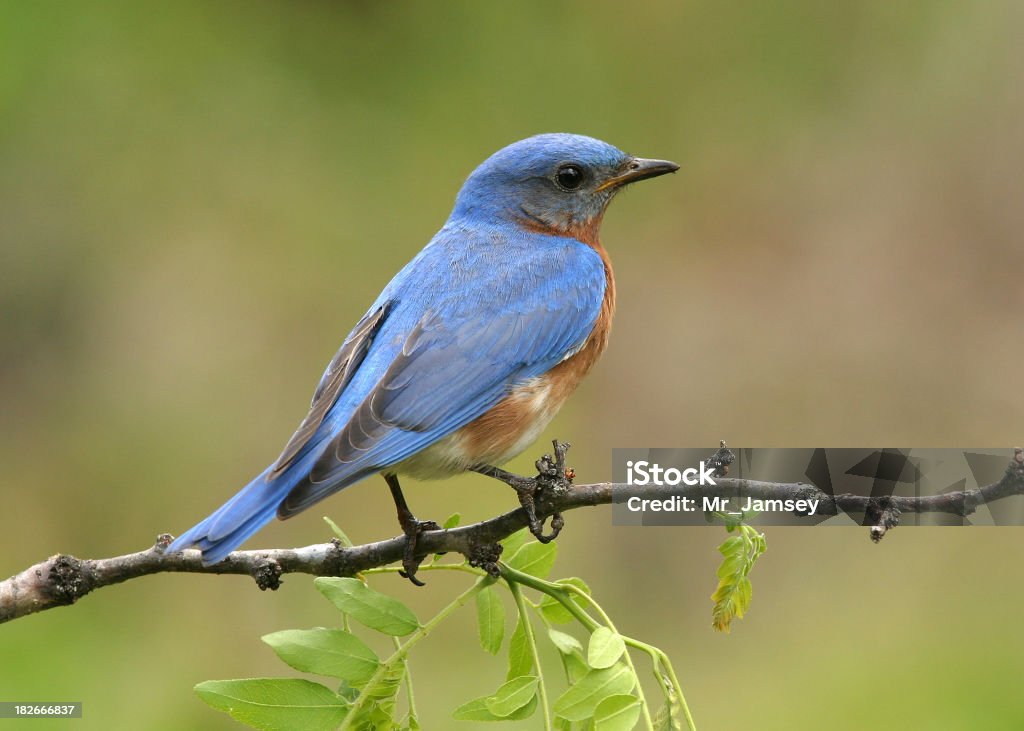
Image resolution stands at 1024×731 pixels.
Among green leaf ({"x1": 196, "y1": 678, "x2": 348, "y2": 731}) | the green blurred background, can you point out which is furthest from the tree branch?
the green blurred background

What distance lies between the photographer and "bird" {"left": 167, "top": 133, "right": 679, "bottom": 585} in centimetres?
384

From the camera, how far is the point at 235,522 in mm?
3451

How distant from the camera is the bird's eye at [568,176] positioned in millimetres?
5254

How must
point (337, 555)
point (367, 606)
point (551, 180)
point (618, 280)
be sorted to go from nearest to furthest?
point (367, 606) < point (337, 555) < point (551, 180) < point (618, 280)

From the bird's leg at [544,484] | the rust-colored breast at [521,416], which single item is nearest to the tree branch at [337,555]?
the bird's leg at [544,484]

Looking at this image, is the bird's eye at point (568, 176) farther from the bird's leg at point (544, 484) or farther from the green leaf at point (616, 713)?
the green leaf at point (616, 713)

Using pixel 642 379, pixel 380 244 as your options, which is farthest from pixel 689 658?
pixel 380 244

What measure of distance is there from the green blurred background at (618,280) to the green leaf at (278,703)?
3.27 m

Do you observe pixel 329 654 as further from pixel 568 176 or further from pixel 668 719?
pixel 568 176

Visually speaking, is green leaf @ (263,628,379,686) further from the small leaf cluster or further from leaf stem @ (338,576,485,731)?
the small leaf cluster

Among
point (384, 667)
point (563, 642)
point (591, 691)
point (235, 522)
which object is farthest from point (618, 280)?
point (591, 691)

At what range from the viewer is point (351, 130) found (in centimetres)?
862

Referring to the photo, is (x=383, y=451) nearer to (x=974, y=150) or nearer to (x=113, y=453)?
(x=113, y=453)

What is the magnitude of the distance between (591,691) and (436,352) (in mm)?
1629
